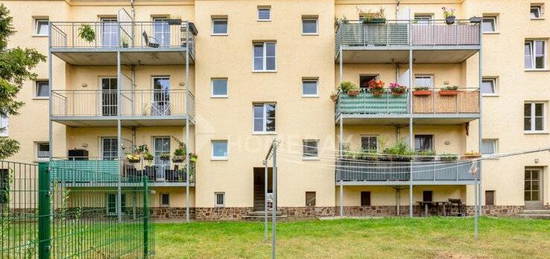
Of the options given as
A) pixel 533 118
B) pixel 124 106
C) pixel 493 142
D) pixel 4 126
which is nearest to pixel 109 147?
pixel 124 106

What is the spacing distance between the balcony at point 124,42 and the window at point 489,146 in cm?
1345

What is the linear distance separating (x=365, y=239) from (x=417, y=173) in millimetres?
7057

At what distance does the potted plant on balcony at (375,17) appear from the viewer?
2005 centimetres

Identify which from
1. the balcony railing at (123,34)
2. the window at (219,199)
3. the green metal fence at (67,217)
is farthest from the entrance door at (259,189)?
the green metal fence at (67,217)

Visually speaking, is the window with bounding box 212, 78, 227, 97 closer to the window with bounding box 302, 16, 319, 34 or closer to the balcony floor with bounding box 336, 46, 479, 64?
the window with bounding box 302, 16, 319, 34

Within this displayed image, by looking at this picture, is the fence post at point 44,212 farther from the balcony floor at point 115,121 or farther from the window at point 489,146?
the window at point 489,146

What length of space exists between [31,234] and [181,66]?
54.3 ft

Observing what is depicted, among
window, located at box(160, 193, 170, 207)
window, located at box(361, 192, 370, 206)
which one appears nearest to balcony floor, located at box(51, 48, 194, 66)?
window, located at box(160, 193, 170, 207)

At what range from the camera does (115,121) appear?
802 inches

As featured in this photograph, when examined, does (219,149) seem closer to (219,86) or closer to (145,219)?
(219,86)

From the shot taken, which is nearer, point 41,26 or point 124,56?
point 124,56

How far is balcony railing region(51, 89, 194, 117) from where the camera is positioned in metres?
20.6

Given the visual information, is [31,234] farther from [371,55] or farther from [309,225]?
[371,55]

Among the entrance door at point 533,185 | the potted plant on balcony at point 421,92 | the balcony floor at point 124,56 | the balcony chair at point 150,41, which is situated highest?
the balcony chair at point 150,41
